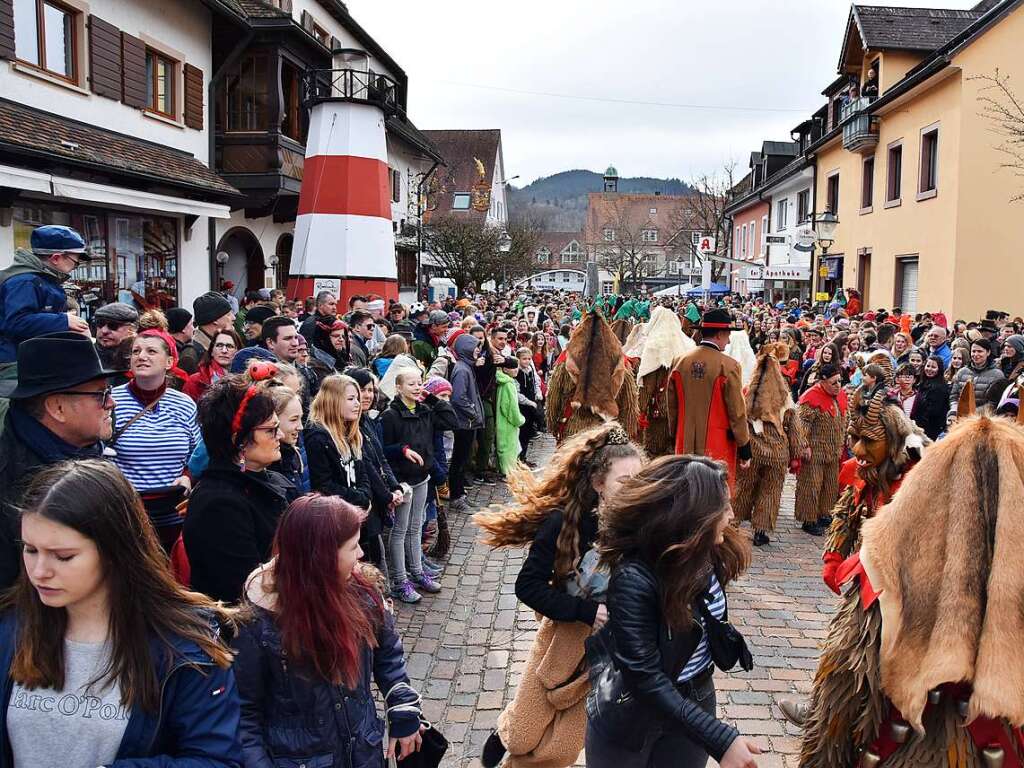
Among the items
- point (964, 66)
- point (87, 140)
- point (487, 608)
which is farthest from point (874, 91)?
point (487, 608)

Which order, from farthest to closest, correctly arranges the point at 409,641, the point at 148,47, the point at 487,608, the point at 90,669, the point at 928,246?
the point at 928,246 → the point at 148,47 → the point at 487,608 → the point at 409,641 → the point at 90,669

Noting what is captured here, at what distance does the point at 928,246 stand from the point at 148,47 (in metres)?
17.0

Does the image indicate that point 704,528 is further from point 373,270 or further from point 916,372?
point 373,270

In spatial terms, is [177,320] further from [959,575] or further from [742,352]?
[742,352]

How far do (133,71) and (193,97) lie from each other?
228cm

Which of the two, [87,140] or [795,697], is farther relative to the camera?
[87,140]

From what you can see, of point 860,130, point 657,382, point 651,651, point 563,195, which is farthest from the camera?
point 563,195

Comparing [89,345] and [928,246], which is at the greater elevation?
[928,246]

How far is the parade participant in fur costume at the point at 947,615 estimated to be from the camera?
2.42 m

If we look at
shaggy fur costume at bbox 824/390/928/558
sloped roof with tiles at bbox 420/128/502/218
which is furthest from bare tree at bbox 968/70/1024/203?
sloped roof with tiles at bbox 420/128/502/218

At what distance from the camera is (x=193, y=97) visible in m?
16.5

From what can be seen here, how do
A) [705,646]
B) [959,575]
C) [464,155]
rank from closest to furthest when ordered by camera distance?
[959,575], [705,646], [464,155]

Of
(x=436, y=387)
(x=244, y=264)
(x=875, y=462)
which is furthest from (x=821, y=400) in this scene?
(x=244, y=264)

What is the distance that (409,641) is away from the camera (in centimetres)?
590
